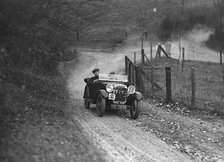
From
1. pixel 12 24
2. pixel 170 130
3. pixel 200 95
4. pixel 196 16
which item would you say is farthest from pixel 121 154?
pixel 196 16

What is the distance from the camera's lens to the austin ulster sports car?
12.6 m

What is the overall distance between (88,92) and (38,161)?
24.3 ft

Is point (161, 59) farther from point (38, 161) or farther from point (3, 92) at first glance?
point (38, 161)

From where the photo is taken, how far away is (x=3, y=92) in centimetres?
943

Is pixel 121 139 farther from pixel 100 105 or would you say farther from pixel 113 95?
pixel 113 95

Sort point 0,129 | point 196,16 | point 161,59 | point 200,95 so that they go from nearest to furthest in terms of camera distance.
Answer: point 0,129, point 200,95, point 161,59, point 196,16

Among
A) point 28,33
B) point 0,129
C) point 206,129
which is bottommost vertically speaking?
point 206,129

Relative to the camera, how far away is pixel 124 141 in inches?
374

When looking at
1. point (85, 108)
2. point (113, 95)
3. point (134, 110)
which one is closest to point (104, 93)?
point (113, 95)

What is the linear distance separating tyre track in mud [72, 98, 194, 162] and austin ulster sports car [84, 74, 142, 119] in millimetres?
555

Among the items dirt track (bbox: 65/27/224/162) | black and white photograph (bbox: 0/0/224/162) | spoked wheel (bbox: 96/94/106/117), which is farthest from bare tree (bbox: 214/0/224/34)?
spoked wheel (bbox: 96/94/106/117)

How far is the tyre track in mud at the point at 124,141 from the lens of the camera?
334 inches

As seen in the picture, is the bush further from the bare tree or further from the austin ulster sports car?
the austin ulster sports car

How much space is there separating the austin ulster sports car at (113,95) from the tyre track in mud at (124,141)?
Answer: 555 millimetres
